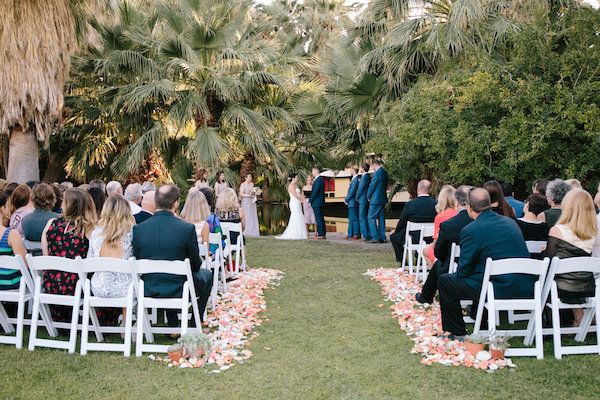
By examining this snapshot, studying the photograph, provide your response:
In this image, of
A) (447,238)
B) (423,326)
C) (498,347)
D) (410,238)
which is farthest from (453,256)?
(410,238)

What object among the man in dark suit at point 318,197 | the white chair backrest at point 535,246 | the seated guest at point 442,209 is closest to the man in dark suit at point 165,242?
the seated guest at point 442,209

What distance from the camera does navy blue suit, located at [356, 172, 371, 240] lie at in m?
13.6

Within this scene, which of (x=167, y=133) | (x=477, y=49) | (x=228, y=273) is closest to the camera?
(x=228, y=273)

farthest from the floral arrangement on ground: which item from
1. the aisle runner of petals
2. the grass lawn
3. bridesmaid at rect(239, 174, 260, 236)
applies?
bridesmaid at rect(239, 174, 260, 236)

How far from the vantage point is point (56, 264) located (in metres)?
5.46

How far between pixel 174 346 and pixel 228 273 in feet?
13.8

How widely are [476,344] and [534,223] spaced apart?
2440 mm

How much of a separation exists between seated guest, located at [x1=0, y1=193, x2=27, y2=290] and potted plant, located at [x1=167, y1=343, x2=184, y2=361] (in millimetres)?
1983

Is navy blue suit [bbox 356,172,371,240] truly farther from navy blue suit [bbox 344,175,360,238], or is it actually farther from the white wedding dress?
the white wedding dress

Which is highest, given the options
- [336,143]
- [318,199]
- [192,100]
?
[192,100]

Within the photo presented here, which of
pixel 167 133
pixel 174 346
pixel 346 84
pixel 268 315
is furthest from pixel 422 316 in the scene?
pixel 167 133

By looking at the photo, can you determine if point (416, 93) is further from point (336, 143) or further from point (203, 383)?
point (203, 383)

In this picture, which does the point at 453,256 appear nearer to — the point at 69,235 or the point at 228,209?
the point at 69,235

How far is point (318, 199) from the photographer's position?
14688 mm
